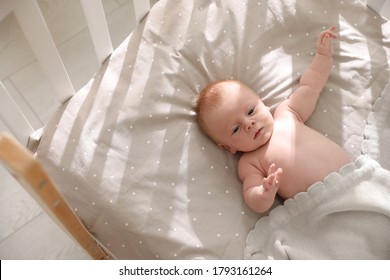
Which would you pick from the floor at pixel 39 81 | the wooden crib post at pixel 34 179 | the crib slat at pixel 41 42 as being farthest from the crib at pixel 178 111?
the floor at pixel 39 81

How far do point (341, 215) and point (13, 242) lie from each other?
3.00ft

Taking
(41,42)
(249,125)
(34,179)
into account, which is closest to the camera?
(34,179)

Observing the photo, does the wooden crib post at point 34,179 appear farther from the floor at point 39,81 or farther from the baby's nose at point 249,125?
the floor at point 39,81

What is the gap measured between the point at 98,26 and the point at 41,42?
156 millimetres

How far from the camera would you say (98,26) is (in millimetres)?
947

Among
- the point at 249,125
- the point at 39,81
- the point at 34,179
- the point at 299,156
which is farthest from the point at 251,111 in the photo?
the point at 39,81

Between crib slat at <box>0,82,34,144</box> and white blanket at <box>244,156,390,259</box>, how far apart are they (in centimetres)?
52

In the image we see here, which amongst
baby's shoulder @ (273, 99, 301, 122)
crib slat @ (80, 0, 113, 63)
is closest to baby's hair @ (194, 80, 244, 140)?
baby's shoulder @ (273, 99, 301, 122)

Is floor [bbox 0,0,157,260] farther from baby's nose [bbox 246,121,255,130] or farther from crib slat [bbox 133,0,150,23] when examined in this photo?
baby's nose [bbox 246,121,255,130]

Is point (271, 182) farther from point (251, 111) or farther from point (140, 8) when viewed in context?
point (140, 8)

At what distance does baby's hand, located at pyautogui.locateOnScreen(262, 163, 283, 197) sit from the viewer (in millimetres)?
830

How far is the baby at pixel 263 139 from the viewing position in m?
0.92

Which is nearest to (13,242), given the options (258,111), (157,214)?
(157,214)
